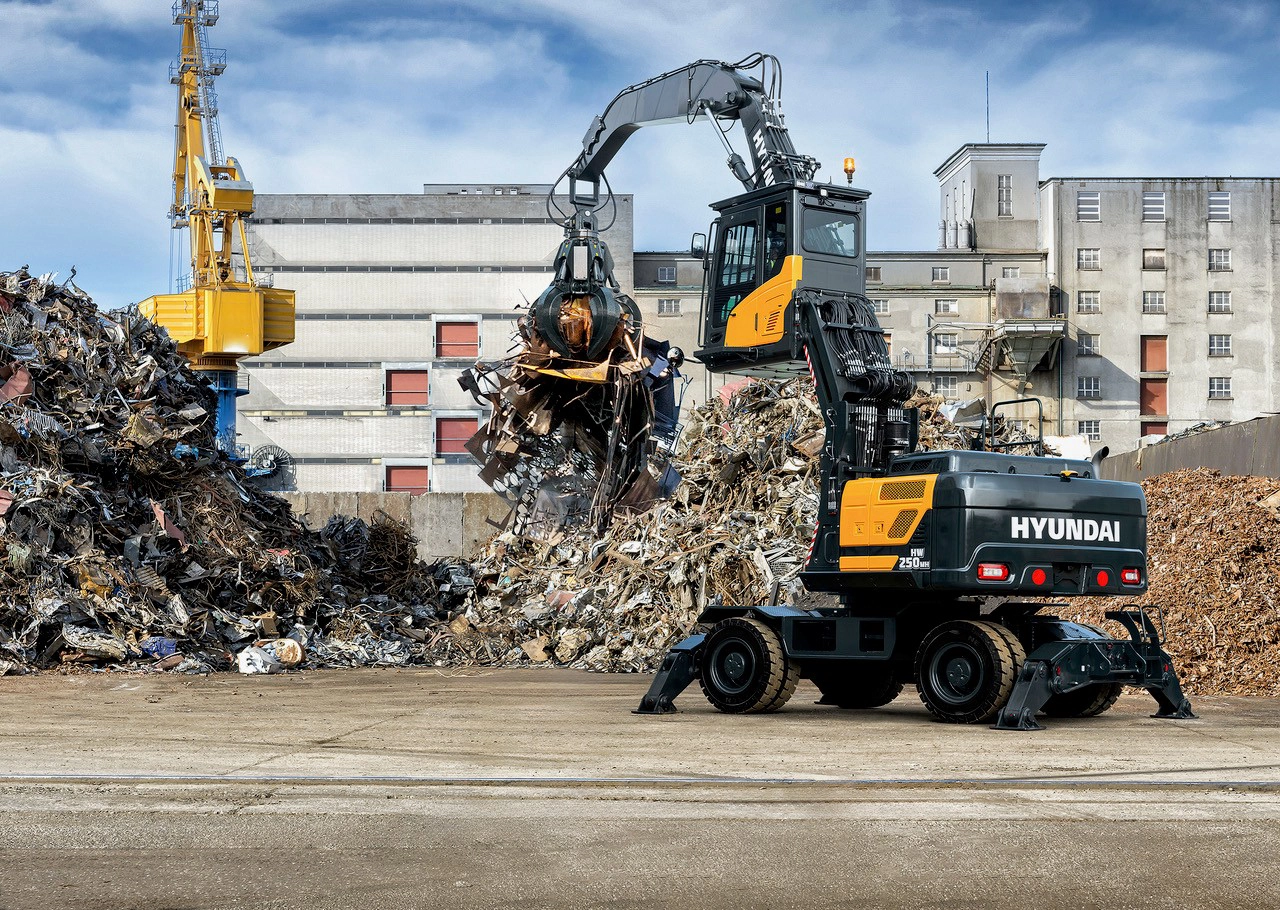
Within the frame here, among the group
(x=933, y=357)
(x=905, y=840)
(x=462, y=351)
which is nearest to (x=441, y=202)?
(x=462, y=351)

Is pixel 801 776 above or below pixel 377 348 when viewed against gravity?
below

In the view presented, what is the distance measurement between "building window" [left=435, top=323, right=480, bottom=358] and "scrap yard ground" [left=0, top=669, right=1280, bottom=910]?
162ft

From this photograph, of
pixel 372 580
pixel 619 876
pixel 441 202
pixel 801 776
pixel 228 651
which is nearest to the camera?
pixel 619 876

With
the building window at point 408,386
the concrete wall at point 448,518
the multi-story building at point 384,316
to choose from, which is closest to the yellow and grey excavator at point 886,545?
the concrete wall at point 448,518

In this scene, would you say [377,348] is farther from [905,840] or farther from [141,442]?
[905,840]

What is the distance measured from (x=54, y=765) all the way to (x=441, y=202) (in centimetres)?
5366

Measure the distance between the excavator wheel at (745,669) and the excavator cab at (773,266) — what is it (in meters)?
2.47

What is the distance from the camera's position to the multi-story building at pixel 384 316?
60.2m

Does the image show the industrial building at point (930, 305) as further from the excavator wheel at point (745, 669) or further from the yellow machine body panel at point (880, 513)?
the yellow machine body panel at point (880, 513)

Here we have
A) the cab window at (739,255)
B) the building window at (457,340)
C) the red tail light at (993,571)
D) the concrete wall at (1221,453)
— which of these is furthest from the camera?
the building window at (457,340)

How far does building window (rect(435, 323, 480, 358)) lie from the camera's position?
2382 inches

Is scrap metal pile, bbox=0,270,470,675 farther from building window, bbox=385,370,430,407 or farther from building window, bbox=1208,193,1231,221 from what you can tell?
building window, bbox=1208,193,1231,221

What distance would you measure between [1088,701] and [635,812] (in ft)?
20.1

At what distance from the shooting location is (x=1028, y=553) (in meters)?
10.7
